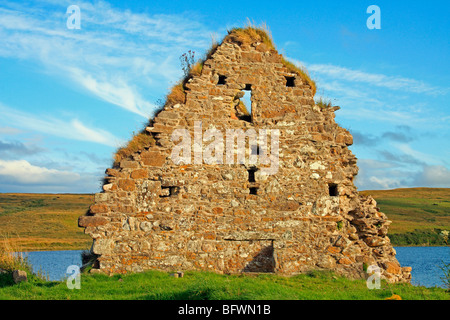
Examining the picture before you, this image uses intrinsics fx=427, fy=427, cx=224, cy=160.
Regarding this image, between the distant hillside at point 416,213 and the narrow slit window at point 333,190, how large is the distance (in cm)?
1902

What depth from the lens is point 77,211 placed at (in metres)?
45.1

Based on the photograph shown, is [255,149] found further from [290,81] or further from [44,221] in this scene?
[44,221]

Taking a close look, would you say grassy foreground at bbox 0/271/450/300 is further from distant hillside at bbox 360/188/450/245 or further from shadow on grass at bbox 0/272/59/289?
distant hillside at bbox 360/188/450/245

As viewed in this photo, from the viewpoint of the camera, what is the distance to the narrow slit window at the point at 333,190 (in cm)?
1161

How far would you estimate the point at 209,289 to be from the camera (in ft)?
26.0

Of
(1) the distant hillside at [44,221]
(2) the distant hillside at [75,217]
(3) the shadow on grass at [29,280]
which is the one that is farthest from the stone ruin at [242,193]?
(2) the distant hillside at [75,217]

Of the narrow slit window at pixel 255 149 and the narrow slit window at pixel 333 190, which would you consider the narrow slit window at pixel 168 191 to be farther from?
the narrow slit window at pixel 333 190

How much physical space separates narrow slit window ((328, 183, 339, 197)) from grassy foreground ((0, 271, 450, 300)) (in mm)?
2131

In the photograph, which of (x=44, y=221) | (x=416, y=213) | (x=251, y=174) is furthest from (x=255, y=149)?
(x=416, y=213)

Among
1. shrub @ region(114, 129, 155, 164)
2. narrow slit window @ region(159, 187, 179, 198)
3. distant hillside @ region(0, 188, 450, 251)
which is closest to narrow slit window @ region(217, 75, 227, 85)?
shrub @ region(114, 129, 155, 164)

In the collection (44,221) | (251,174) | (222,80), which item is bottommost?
(44,221)

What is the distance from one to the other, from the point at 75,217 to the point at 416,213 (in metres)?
35.2
